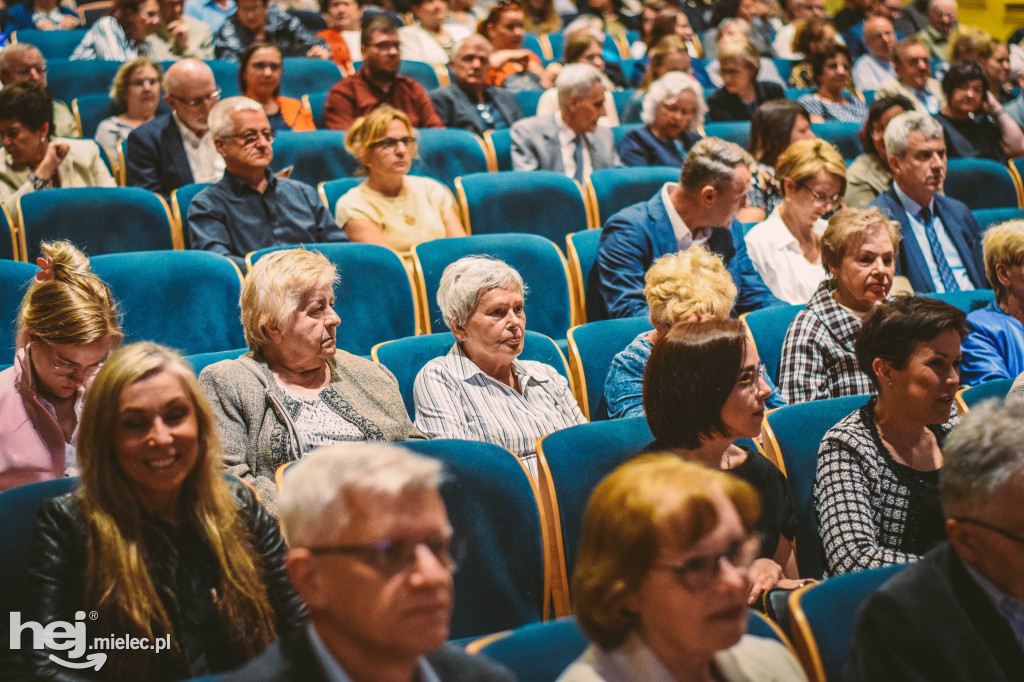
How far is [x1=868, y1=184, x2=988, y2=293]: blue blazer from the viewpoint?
3.35 meters

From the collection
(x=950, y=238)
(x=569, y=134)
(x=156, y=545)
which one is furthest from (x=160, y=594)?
(x=569, y=134)

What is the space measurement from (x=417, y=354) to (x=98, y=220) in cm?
128

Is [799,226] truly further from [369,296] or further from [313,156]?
[313,156]

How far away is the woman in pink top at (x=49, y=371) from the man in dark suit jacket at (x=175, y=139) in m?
1.80

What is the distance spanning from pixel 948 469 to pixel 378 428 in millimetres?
1143

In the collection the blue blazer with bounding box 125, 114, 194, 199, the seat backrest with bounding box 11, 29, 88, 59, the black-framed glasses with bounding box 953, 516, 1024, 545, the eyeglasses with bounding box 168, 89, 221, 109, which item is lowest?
the black-framed glasses with bounding box 953, 516, 1024, 545

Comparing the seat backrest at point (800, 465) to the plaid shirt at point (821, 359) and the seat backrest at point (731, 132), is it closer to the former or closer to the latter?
the plaid shirt at point (821, 359)

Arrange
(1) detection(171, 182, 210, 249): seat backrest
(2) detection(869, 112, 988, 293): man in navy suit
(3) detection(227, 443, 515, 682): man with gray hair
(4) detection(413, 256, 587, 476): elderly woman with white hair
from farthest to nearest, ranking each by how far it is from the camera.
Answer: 1. (2) detection(869, 112, 988, 293): man in navy suit
2. (1) detection(171, 182, 210, 249): seat backrest
3. (4) detection(413, 256, 587, 476): elderly woman with white hair
4. (3) detection(227, 443, 515, 682): man with gray hair

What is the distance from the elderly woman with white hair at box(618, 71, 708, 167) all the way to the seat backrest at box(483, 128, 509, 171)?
475 millimetres

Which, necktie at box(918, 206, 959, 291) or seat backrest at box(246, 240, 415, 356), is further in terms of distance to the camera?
necktie at box(918, 206, 959, 291)

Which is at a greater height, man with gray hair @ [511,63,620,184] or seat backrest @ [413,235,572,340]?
man with gray hair @ [511,63,620,184]

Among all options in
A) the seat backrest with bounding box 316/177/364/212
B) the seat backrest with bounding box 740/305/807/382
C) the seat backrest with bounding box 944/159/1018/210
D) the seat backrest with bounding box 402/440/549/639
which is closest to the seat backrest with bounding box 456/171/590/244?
the seat backrest with bounding box 316/177/364/212

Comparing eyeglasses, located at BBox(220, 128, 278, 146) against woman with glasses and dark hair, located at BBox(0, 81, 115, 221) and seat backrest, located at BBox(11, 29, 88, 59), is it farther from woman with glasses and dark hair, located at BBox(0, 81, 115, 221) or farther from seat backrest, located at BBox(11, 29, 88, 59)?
seat backrest, located at BBox(11, 29, 88, 59)

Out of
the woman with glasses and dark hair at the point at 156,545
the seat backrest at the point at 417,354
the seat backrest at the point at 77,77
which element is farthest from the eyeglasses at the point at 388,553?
the seat backrest at the point at 77,77
